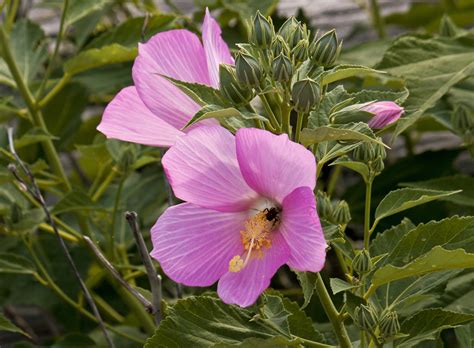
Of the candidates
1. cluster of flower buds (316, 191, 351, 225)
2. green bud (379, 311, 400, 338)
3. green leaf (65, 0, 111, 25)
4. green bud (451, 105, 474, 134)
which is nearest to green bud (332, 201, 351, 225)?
cluster of flower buds (316, 191, 351, 225)

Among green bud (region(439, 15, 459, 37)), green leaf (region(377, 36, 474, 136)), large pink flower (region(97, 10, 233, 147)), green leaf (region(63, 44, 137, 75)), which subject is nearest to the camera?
large pink flower (region(97, 10, 233, 147))

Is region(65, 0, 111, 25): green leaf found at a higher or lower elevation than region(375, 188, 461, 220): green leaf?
higher

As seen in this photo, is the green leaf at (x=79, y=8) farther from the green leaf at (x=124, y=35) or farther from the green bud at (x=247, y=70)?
the green bud at (x=247, y=70)

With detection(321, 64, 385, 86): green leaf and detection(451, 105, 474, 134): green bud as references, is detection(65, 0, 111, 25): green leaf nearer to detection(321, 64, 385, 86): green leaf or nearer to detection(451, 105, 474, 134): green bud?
detection(451, 105, 474, 134): green bud

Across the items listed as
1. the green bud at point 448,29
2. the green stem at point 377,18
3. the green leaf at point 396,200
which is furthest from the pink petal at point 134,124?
the green stem at point 377,18

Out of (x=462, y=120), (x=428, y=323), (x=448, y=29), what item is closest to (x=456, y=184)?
(x=462, y=120)

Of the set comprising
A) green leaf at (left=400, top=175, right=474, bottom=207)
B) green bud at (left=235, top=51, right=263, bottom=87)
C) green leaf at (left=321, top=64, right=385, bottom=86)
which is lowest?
green leaf at (left=400, top=175, right=474, bottom=207)
